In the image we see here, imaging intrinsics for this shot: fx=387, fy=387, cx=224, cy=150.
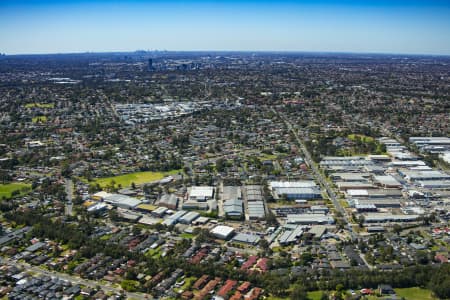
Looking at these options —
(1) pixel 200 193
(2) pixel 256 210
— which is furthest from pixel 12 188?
(2) pixel 256 210

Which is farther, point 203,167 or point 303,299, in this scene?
point 203,167

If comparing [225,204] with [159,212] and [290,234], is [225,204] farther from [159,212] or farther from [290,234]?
[290,234]

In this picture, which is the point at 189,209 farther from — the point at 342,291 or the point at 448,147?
A: the point at 448,147

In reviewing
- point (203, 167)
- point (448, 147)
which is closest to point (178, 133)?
point (203, 167)

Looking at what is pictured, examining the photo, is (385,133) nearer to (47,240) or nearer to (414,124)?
(414,124)

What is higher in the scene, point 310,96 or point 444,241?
point 310,96

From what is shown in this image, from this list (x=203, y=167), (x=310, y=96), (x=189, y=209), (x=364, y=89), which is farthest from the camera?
(x=364, y=89)

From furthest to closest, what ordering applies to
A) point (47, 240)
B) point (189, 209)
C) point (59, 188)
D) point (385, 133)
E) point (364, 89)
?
point (364, 89) < point (385, 133) < point (59, 188) < point (189, 209) < point (47, 240)

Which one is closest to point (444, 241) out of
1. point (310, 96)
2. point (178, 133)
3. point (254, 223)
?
point (254, 223)
